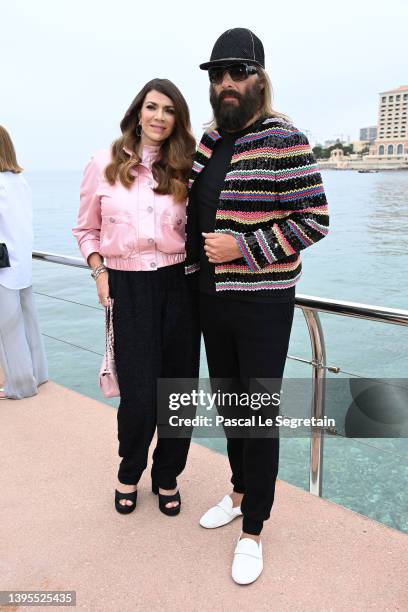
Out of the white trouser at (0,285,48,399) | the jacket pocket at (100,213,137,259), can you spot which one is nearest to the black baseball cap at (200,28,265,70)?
the jacket pocket at (100,213,137,259)

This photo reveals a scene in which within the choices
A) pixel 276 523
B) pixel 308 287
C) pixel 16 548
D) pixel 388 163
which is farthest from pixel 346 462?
pixel 388 163

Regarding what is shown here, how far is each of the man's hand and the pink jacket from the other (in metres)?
0.27

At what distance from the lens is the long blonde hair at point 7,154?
9.23ft

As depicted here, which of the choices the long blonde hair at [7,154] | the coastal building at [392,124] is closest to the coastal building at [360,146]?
the coastal building at [392,124]

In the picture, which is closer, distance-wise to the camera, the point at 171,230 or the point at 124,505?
the point at 171,230

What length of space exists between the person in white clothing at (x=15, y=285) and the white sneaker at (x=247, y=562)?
176cm

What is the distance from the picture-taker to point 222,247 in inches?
61.2

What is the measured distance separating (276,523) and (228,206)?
3.91 feet

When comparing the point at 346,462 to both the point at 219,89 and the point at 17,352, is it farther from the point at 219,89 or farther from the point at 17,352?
the point at 219,89

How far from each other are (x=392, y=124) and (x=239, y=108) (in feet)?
286

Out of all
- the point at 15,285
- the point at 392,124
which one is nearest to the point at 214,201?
the point at 15,285

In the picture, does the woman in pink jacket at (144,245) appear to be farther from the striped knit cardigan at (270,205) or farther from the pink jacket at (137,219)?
the striped knit cardigan at (270,205)

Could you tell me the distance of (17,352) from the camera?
302 centimetres

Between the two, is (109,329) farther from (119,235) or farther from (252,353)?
(252,353)
